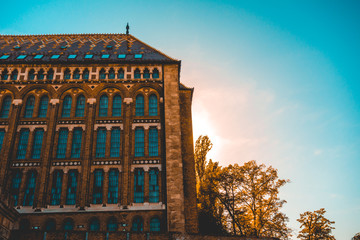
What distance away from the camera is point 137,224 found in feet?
81.7

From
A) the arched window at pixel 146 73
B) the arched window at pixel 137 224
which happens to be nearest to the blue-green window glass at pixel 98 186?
the arched window at pixel 137 224

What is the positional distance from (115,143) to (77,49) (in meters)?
13.5

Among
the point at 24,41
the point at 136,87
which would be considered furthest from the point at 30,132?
the point at 24,41

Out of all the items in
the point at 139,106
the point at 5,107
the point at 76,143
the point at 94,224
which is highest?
the point at 5,107

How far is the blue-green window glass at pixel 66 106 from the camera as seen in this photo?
29875mm

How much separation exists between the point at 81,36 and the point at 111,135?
60.2 ft

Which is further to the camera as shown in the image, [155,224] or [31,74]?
[31,74]

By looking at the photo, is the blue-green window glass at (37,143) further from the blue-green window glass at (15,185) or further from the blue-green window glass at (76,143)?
the blue-green window glass at (76,143)

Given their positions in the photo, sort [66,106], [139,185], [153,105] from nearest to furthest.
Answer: [139,185] → [66,106] → [153,105]

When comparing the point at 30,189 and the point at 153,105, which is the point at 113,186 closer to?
the point at 30,189

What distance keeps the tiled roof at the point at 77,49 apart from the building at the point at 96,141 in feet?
0.69

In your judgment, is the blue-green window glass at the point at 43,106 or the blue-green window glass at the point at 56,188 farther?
the blue-green window glass at the point at 43,106

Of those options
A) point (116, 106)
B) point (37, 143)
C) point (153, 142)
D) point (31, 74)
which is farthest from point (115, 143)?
point (31, 74)

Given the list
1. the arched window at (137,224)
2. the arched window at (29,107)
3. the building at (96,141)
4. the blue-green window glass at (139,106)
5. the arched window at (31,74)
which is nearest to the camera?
the arched window at (137,224)
